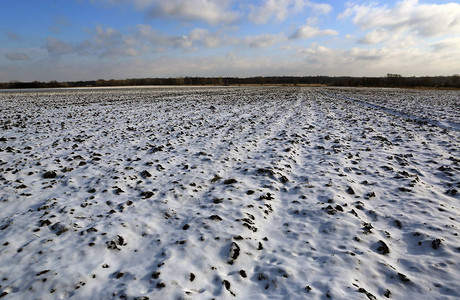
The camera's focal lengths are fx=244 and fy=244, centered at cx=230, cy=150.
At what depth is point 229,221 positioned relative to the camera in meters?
5.11

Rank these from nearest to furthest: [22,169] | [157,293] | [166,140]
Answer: [157,293]
[22,169]
[166,140]

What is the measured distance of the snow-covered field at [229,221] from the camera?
3594mm

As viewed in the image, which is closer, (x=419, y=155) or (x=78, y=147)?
(x=419, y=155)

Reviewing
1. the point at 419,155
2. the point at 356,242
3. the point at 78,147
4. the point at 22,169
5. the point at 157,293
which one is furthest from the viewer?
the point at 78,147

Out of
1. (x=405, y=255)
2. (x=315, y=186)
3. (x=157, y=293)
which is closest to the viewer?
(x=157, y=293)

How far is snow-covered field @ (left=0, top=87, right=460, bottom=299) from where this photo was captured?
3594 millimetres

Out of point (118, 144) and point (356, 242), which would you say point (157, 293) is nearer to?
point (356, 242)

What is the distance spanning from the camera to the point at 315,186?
6.66 metres

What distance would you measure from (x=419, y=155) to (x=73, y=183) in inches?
462

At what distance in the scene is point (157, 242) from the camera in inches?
178

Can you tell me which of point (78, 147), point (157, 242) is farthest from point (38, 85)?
point (157, 242)

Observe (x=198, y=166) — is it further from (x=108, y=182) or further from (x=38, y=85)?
(x=38, y=85)

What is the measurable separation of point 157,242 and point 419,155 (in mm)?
9735

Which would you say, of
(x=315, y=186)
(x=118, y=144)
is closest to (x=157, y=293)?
(x=315, y=186)
